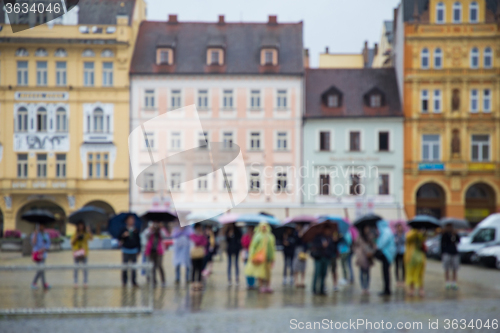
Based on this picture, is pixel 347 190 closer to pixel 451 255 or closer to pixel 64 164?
pixel 64 164

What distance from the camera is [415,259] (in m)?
15.3

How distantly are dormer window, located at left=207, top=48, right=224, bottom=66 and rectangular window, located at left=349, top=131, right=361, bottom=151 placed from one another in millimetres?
9940

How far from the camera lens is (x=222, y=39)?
163ft

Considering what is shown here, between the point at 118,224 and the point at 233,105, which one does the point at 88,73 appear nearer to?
the point at 233,105

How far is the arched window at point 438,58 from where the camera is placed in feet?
151

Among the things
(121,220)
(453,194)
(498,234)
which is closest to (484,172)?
(453,194)

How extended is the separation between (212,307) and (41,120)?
36.8 meters

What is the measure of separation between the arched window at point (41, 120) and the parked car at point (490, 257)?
30.9 metres

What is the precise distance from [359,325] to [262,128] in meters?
37.1

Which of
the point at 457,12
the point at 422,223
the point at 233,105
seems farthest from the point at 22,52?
the point at 422,223

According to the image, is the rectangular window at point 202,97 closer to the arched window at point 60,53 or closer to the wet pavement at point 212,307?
the arched window at point 60,53

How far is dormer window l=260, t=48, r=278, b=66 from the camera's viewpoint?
4797cm

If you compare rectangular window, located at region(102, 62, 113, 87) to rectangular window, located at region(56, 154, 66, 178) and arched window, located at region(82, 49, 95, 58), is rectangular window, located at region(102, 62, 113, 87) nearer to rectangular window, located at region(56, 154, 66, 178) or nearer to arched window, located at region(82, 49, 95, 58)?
arched window, located at region(82, 49, 95, 58)

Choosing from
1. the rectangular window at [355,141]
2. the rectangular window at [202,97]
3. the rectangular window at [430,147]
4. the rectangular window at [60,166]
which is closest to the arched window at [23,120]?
Result: the rectangular window at [60,166]
